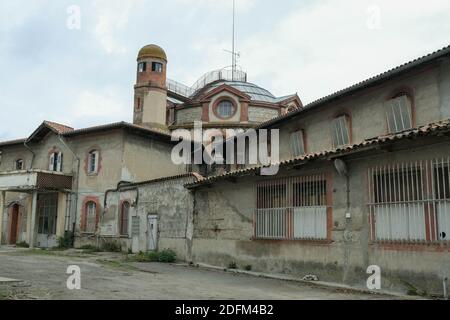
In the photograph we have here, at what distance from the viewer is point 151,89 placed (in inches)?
1438

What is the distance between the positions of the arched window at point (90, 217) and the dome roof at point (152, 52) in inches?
608

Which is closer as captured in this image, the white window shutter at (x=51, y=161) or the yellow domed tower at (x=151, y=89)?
the white window shutter at (x=51, y=161)

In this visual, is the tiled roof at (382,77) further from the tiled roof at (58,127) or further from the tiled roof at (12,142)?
the tiled roof at (12,142)

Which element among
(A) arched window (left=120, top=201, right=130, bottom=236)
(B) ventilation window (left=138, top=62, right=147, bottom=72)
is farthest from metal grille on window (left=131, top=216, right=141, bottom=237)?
(B) ventilation window (left=138, top=62, right=147, bottom=72)

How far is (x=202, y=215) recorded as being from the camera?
704 inches

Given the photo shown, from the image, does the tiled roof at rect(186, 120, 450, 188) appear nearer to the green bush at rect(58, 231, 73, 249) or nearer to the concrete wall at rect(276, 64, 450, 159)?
the concrete wall at rect(276, 64, 450, 159)

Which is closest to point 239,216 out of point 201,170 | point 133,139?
point 133,139

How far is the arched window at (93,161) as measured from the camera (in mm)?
26323

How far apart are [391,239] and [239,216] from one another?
20.3ft

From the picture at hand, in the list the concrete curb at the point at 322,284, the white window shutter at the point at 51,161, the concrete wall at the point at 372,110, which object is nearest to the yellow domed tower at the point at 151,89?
the white window shutter at the point at 51,161

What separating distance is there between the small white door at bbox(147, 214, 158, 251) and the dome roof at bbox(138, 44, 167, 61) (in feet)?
63.4

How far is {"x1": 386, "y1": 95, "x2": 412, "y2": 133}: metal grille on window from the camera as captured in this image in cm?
1459

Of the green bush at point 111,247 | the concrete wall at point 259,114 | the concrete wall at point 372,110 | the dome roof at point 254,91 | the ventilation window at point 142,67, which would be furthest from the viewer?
the dome roof at point 254,91
